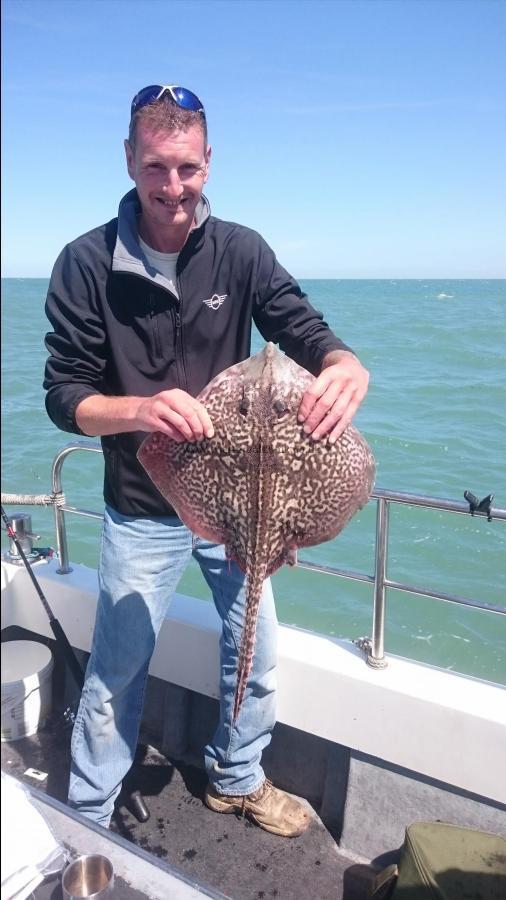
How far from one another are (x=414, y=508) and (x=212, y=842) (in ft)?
25.1

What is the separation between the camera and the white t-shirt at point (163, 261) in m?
2.96

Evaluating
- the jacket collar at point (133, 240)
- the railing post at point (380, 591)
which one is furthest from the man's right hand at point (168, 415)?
the railing post at point (380, 591)

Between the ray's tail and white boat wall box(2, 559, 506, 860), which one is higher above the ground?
the ray's tail

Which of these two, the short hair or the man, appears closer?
the short hair


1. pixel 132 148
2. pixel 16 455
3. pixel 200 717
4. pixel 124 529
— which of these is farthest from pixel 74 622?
pixel 16 455

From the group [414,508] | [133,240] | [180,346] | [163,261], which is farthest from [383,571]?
[414,508]

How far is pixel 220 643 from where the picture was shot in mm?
3432

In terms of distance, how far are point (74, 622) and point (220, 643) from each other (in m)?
1.22

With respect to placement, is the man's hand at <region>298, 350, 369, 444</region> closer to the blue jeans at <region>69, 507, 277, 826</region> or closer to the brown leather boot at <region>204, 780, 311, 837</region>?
the blue jeans at <region>69, 507, 277, 826</region>

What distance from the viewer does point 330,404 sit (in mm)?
→ 2148

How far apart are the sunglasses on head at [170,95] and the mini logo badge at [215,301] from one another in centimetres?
76

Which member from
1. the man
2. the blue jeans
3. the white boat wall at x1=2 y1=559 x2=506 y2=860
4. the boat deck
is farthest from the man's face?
the boat deck

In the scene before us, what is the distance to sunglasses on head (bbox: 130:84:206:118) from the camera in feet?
8.68

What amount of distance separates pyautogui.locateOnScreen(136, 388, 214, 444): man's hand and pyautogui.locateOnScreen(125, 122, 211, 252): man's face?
1024 millimetres
